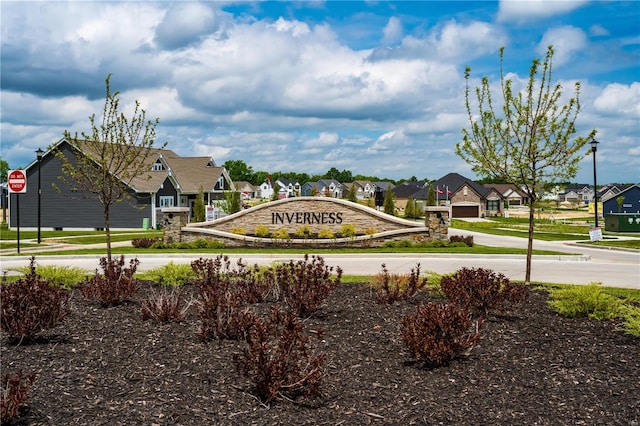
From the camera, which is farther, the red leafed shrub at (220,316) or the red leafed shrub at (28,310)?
the red leafed shrub at (220,316)

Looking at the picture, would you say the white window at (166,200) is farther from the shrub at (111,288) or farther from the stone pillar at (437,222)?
the shrub at (111,288)

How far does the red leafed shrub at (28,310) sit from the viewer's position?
24.5 ft

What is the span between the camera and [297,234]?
27.0m

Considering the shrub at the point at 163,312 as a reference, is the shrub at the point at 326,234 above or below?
above

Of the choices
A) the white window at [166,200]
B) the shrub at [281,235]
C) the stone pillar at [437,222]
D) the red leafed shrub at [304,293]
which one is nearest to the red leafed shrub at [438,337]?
the red leafed shrub at [304,293]

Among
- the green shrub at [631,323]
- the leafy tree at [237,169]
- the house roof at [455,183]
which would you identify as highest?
the leafy tree at [237,169]

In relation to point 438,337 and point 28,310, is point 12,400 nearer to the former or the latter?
point 28,310

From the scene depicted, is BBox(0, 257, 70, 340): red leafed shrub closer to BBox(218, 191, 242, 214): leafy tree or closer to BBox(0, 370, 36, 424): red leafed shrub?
BBox(0, 370, 36, 424): red leafed shrub

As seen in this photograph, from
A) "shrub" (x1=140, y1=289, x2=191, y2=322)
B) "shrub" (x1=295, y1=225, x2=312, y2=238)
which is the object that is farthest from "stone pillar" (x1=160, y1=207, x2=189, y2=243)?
"shrub" (x1=140, y1=289, x2=191, y2=322)

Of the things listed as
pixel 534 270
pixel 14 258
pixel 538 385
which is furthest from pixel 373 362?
pixel 14 258

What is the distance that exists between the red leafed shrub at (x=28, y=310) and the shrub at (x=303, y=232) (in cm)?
1873

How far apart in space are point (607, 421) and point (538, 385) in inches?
34.5

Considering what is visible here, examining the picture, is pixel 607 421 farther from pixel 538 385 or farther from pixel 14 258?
pixel 14 258

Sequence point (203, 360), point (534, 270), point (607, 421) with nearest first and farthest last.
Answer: point (607, 421) < point (203, 360) < point (534, 270)
